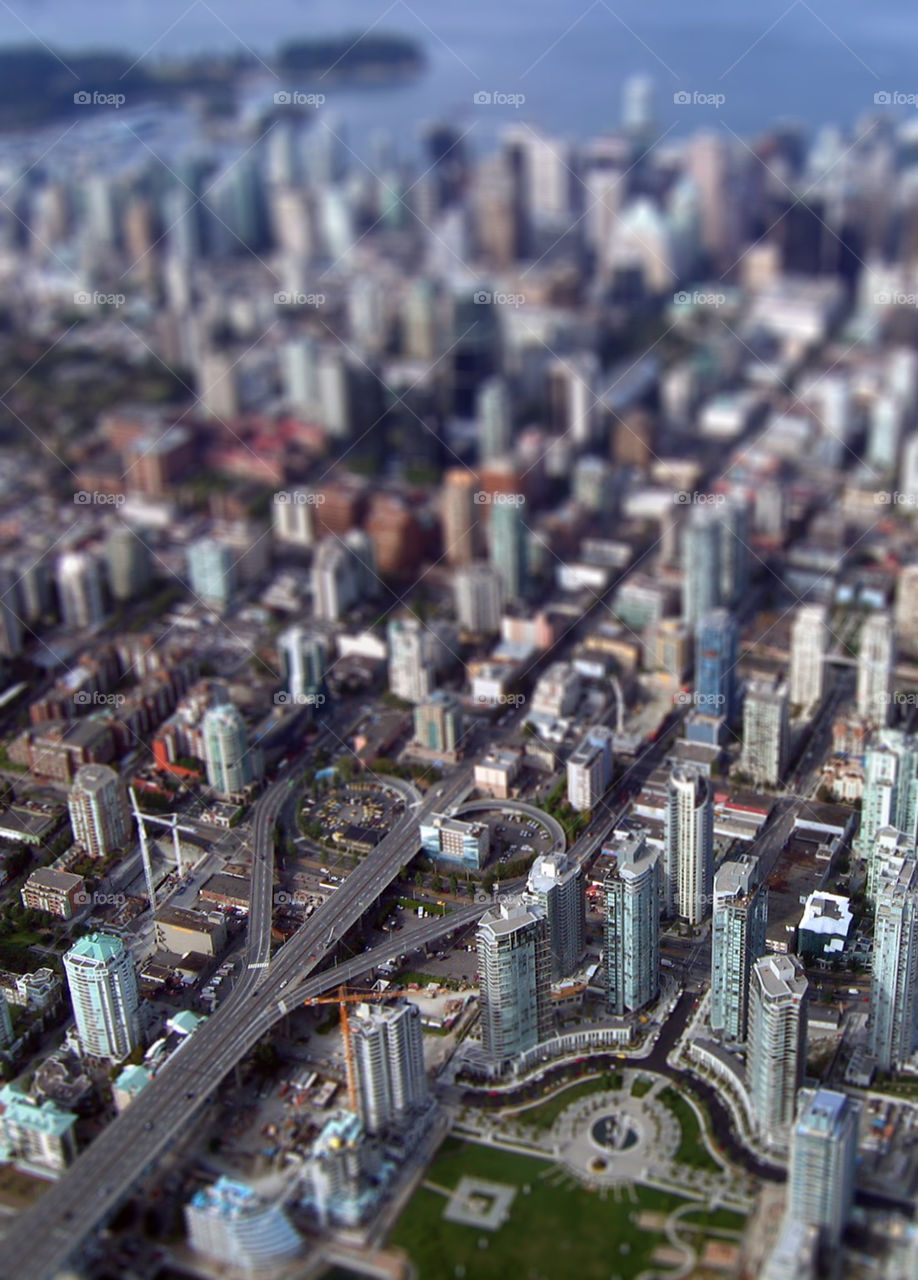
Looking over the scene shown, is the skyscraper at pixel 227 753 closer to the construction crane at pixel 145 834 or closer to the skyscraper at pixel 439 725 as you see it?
the construction crane at pixel 145 834

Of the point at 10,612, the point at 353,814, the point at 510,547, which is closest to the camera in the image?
the point at 353,814

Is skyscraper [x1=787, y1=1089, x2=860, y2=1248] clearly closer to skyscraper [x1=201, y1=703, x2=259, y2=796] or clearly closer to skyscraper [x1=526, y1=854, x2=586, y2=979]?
skyscraper [x1=526, y1=854, x2=586, y2=979]

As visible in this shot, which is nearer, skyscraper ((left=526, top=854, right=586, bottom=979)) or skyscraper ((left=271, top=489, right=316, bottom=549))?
skyscraper ((left=526, top=854, right=586, bottom=979))

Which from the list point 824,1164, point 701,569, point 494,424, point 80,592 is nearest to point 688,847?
point 824,1164

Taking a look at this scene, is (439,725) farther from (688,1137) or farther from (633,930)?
(688,1137)

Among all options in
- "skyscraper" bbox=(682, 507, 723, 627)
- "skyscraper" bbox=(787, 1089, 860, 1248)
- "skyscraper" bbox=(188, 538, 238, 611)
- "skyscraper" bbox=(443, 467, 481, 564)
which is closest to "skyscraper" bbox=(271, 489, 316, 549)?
"skyscraper" bbox=(188, 538, 238, 611)

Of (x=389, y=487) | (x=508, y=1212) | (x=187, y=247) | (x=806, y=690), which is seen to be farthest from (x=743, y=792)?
(x=187, y=247)
